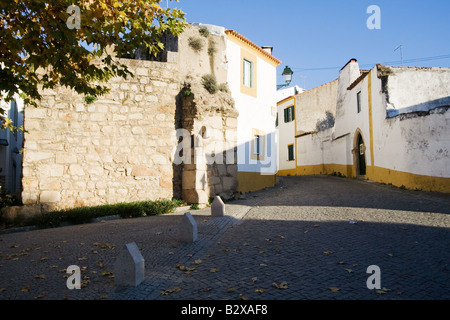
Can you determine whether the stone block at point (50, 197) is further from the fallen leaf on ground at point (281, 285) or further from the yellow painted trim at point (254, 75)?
the yellow painted trim at point (254, 75)

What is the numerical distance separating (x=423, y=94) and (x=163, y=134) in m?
13.0

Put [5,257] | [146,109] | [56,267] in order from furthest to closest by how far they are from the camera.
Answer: [146,109], [5,257], [56,267]

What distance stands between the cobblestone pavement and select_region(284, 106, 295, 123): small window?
802 inches

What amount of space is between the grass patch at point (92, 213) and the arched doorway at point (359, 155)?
1300 cm

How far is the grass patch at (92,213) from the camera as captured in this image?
8477mm

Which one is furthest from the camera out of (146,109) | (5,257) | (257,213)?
(146,109)

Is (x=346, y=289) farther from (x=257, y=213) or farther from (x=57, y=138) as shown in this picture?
(x=57, y=138)

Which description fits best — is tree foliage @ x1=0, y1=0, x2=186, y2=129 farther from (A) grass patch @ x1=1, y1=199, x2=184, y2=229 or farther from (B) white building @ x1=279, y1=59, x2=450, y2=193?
(B) white building @ x1=279, y1=59, x2=450, y2=193

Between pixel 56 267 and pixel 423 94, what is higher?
pixel 423 94

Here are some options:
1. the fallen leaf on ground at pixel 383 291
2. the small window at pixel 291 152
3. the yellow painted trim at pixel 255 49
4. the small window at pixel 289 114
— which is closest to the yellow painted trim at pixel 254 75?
the yellow painted trim at pixel 255 49

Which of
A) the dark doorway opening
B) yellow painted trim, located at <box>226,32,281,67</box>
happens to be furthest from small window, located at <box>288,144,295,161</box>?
yellow painted trim, located at <box>226,32,281,67</box>

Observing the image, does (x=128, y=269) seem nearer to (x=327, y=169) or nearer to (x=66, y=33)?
(x=66, y=33)

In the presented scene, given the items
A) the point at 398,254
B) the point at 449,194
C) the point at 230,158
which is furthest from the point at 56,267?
the point at 449,194

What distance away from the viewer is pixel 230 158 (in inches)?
471
